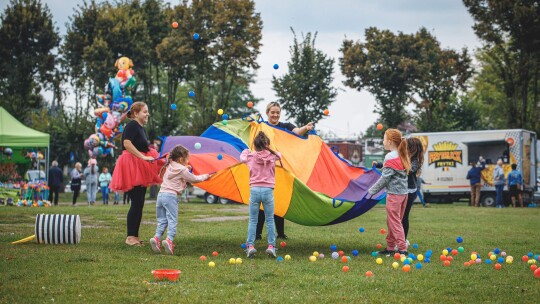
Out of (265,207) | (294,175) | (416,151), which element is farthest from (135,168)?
(416,151)

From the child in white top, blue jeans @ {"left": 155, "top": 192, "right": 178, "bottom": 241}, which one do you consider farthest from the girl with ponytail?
blue jeans @ {"left": 155, "top": 192, "right": 178, "bottom": 241}

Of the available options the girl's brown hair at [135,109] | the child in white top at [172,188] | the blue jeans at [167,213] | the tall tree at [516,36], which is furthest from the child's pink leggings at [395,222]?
the tall tree at [516,36]

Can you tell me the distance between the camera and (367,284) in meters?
6.53

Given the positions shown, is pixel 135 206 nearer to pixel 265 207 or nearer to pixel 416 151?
pixel 265 207

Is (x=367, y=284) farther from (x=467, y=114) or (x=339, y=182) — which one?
(x=467, y=114)

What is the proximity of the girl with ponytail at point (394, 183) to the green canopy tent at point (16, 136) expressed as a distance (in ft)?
54.8

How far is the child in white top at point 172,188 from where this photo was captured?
8.88 metres

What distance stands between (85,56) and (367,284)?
1223 inches

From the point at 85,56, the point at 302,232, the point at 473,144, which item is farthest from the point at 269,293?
the point at 85,56

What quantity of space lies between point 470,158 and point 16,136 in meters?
19.8

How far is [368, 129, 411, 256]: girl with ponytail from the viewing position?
9242 mm

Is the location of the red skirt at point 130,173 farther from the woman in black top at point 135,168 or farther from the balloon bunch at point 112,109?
the balloon bunch at point 112,109

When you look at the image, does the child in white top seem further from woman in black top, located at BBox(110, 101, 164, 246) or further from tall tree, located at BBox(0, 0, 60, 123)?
tall tree, located at BBox(0, 0, 60, 123)

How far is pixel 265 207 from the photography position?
882 cm
